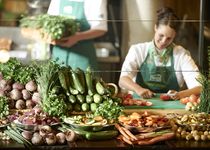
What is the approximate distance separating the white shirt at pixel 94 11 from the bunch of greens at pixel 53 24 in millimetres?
70

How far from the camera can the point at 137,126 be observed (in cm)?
395

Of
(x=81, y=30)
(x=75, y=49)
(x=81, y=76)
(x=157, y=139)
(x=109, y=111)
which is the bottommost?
(x=157, y=139)

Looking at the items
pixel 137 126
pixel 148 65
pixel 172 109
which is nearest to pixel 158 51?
pixel 148 65

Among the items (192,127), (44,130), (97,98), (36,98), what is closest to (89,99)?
(97,98)

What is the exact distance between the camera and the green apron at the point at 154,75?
4473 mm

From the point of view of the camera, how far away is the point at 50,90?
4.11 m

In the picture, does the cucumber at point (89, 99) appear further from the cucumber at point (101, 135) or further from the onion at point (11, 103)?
the onion at point (11, 103)

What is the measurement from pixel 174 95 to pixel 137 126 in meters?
0.58

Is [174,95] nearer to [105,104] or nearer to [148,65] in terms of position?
[148,65]

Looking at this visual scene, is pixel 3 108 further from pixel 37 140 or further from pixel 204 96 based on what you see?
pixel 204 96

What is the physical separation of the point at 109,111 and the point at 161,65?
0.63m

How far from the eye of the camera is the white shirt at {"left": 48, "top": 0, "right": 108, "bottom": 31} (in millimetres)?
4406

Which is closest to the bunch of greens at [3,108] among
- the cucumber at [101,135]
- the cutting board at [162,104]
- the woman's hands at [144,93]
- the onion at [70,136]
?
the onion at [70,136]

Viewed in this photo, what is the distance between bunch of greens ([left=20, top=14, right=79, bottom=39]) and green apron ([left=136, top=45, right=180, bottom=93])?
1.78ft
